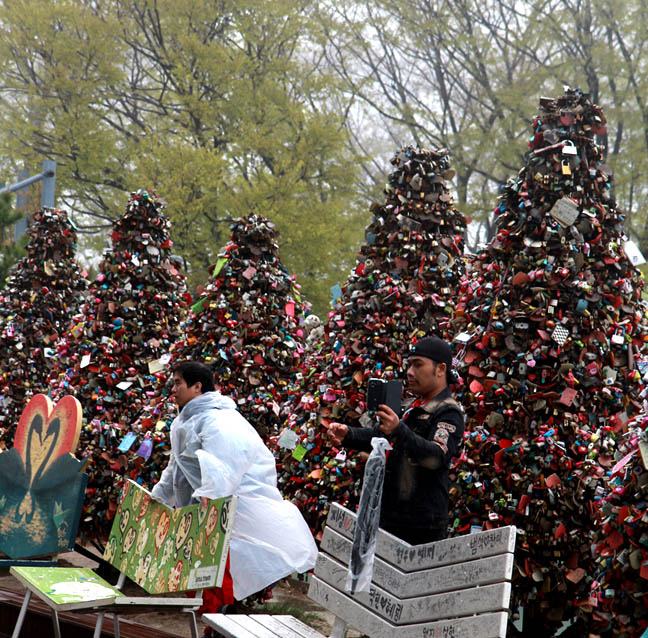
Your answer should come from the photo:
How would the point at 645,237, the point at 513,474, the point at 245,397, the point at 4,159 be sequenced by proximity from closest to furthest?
the point at 513,474 < the point at 245,397 < the point at 645,237 < the point at 4,159

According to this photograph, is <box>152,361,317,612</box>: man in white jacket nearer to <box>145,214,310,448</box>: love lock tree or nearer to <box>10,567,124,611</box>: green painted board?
<box>10,567,124,611</box>: green painted board

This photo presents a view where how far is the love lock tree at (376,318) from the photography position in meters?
5.72

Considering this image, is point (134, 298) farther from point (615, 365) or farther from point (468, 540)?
point (468, 540)

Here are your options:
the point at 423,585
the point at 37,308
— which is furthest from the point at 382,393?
the point at 37,308

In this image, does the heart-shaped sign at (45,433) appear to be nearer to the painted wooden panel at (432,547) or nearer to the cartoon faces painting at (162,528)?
the cartoon faces painting at (162,528)

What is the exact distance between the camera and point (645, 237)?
1716 centimetres

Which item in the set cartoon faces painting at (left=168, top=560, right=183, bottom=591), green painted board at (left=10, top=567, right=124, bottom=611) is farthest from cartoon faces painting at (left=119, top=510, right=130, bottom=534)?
cartoon faces painting at (left=168, top=560, right=183, bottom=591)

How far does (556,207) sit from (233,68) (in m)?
15.9

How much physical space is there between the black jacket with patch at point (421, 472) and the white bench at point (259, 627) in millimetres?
603

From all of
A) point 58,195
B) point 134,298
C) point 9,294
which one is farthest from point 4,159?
point 134,298

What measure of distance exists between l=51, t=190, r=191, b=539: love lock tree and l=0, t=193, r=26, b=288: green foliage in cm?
406

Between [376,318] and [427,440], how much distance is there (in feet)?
8.10

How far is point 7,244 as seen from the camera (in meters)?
12.1

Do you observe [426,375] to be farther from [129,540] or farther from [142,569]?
[129,540]
